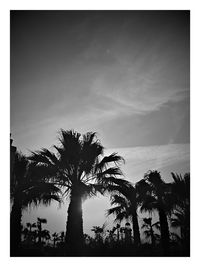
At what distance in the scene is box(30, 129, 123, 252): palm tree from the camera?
8.76 m

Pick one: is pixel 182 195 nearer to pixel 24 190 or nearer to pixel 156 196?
pixel 156 196

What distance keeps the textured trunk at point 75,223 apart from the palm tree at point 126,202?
1.45 meters

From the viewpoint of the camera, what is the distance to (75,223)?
8.61 meters

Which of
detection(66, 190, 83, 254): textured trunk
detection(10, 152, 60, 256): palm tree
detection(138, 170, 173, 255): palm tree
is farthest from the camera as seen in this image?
detection(138, 170, 173, 255): palm tree

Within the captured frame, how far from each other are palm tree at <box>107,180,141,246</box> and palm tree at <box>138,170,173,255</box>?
0.69 meters

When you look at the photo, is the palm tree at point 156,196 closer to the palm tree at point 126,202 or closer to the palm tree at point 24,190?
the palm tree at point 126,202

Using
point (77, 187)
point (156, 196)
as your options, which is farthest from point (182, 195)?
point (77, 187)

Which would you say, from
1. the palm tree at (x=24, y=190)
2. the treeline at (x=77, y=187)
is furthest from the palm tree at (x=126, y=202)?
the palm tree at (x=24, y=190)

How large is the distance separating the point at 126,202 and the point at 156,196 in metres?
2.93

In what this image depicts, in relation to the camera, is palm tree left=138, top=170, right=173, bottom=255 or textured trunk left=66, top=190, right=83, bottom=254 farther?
palm tree left=138, top=170, right=173, bottom=255

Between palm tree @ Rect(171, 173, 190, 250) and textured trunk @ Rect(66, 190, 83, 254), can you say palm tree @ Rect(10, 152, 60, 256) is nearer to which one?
textured trunk @ Rect(66, 190, 83, 254)

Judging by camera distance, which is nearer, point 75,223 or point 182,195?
point 75,223

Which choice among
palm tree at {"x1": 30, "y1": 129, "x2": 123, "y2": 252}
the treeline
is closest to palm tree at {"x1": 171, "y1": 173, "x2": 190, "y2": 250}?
the treeline
